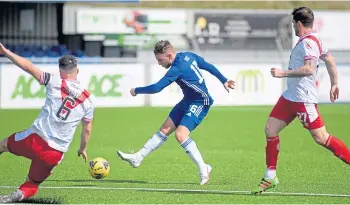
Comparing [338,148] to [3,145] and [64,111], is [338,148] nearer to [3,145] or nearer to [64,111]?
[64,111]

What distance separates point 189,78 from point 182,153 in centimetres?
556

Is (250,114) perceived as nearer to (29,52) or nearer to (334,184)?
(29,52)

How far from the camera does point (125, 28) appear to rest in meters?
51.9

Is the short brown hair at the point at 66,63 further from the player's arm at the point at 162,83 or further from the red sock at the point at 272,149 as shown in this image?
the red sock at the point at 272,149

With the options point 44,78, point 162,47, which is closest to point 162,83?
point 162,47

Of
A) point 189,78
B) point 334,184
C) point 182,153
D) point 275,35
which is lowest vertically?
point 275,35

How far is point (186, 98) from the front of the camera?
1361 centimetres

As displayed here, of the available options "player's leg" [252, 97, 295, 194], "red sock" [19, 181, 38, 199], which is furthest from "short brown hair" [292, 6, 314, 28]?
"red sock" [19, 181, 38, 199]

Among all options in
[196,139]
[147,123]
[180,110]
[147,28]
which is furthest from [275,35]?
[180,110]

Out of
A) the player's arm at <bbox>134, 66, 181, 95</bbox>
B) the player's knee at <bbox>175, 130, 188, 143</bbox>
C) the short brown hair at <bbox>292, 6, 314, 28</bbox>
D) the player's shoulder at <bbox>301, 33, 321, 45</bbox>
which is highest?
the short brown hair at <bbox>292, 6, 314, 28</bbox>

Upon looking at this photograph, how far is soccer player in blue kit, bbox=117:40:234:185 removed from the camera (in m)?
13.1

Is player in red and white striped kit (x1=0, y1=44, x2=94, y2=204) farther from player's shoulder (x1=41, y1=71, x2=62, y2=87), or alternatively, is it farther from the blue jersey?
the blue jersey

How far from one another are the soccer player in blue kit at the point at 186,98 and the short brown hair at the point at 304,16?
184cm

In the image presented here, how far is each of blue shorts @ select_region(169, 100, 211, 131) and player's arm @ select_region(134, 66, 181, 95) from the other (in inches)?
22.3
